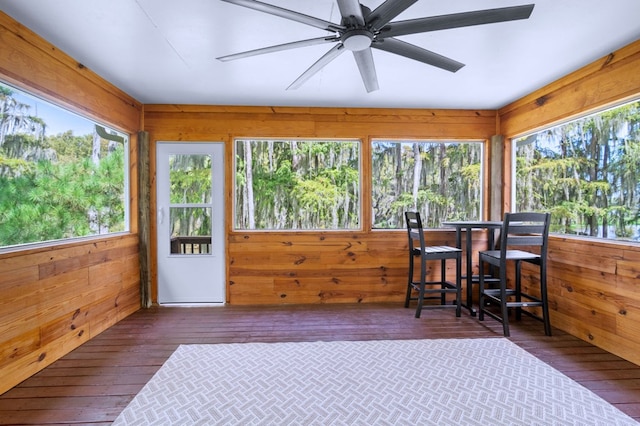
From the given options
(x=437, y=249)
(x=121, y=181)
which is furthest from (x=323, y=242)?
(x=121, y=181)

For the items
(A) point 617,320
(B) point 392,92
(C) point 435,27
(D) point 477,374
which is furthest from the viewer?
(B) point 392,92

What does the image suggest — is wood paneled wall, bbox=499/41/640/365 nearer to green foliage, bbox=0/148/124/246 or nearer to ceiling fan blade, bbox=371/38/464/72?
ceiling fan blade, bbox=371/38/464/72

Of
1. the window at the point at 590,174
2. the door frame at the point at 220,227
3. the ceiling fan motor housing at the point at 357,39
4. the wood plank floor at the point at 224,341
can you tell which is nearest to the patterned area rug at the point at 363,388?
the wood plank floor at the point at 224,341

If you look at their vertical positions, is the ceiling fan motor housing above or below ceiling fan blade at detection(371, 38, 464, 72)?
below

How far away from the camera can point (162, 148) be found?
3.50 meters

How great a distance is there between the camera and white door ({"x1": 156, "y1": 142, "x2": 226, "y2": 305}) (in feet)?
11.5

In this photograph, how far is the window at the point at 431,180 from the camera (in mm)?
3748

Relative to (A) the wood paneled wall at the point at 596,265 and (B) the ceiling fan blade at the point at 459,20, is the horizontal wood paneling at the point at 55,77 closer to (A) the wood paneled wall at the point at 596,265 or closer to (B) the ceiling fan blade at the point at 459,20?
(B) the ceiling fan blade at the point at 459,20

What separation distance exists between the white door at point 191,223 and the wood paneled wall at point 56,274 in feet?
1.38

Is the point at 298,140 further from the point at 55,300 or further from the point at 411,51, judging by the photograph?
the point at 55,300

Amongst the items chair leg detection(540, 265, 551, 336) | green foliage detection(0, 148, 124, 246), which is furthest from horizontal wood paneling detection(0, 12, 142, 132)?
chair leg detection(540, 265, 551, 336)

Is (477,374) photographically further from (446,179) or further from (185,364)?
(446,179)

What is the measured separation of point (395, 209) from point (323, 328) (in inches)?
67.1

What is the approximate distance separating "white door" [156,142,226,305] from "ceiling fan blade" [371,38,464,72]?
2.37 meters
